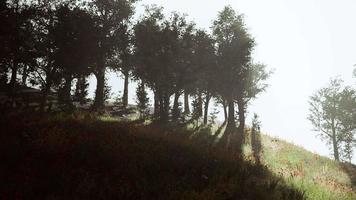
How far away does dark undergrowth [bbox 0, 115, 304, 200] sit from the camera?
939 cm

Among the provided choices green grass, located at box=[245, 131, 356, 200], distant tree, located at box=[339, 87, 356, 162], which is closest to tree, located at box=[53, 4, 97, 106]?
green grass, located at box=[245, 131, 356, 200]

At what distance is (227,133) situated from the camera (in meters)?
27.0

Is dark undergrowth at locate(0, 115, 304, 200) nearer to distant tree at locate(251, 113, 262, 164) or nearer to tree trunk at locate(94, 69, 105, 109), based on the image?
distant tree at locate(251, 113, 262, 164)

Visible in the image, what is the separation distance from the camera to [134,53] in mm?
30922

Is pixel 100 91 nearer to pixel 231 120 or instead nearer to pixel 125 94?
pixel 125 94

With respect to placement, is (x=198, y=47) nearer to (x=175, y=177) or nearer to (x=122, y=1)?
(x=122, y=1)

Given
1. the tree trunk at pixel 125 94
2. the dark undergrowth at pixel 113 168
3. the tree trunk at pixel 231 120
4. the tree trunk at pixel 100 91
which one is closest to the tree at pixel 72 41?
the tree trunk at pixel 100 91

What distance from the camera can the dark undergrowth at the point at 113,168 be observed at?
9.39 meters

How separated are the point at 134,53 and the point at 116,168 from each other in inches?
834

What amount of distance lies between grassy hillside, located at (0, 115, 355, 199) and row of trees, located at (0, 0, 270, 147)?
28.3 feet

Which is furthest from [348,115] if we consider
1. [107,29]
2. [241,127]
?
[107,29]

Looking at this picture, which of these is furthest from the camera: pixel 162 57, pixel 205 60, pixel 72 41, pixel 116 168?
pixel 205 60

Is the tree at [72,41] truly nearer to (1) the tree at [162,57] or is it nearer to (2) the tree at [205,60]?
(1) the tree at [162,57]

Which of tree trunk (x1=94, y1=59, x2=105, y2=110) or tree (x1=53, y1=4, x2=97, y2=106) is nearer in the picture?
tree (x1=53, y1=4, x2=97, y2=106)
